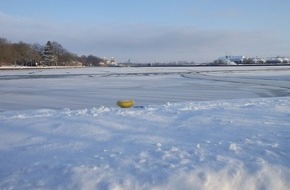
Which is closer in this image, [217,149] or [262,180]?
[262,180]

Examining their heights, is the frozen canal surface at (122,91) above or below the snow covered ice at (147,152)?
below

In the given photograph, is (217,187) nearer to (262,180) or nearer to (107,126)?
(262,180)

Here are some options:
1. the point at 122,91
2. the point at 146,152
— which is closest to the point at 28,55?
the point at 122,91

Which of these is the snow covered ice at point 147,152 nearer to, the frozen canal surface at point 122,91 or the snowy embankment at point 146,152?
the snowy embankment at point 146,152

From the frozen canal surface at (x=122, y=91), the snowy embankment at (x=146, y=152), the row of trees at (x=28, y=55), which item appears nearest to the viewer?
the snowy embankment at (x=146, y=152)

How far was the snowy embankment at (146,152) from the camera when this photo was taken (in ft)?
14.9

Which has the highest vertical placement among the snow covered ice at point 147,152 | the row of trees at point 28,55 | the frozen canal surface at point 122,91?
the row of trees at point 28,55

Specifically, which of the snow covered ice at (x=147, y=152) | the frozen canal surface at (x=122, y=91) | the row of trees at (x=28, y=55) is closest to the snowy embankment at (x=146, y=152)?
the snow covered ice at (x=147, y=152)

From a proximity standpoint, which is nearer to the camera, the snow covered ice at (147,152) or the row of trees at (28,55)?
the snow covered ice at (147,152)

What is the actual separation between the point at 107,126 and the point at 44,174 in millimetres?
3168

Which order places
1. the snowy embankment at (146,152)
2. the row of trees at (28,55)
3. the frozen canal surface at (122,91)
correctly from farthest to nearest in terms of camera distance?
the row of trees at (28,55)
the frozen canal surface at (122,91)
the snowy embankment at (146,152)

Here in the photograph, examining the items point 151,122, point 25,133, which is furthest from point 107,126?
point 25,133

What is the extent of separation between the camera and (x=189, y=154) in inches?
Result: 217

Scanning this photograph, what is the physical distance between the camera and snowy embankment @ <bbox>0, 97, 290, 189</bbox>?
179 inches
